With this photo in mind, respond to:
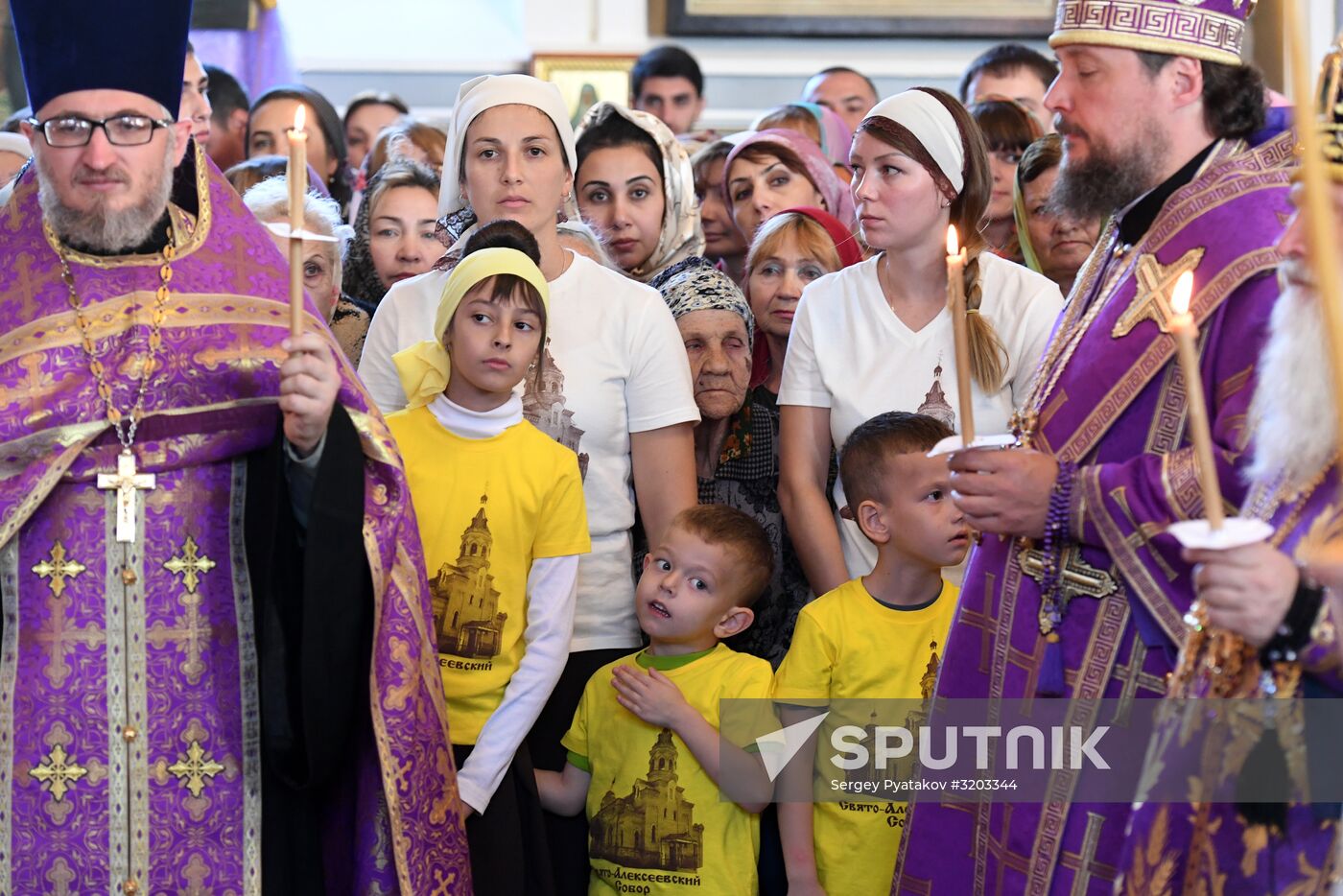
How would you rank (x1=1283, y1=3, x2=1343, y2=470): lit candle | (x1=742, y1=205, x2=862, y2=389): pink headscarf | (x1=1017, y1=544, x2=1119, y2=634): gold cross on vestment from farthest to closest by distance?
(x1=742, y1=205, x2=862, y2=389): pink headscarf < (x1=1017, y1=544, x2=1119, y2=634): gold cross on vestment < (x1=1283, y1=3, x2=1343, y2=470): lit candle

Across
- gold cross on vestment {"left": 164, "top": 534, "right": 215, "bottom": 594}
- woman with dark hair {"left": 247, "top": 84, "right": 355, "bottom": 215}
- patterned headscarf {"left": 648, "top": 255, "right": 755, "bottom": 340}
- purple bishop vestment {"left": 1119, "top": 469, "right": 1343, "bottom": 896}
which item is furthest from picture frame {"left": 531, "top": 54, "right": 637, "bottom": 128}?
purple bishop vestment {"left": 1119, "top": 469, "right": 1343, "bottom": 896}

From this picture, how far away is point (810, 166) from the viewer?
529 cm

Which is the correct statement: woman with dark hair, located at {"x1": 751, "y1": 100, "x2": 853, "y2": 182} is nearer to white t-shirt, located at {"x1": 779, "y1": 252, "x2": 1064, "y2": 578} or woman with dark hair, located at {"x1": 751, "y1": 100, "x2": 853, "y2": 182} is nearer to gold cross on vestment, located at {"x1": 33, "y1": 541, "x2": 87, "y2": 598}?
white t-shirt, located at {"x1": 779, "y1": 252, "x2": 1064, "y2": 578}

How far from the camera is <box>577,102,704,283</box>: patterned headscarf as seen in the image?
4.93 m

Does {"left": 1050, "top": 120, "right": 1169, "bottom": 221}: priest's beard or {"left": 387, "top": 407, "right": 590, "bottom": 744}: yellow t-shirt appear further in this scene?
{"left": 387, "top": 407, "right": 590, "bottom": 744}: yellow t-shirt

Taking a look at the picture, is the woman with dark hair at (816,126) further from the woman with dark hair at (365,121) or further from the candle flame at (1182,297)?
the candle flame at (1182,297)

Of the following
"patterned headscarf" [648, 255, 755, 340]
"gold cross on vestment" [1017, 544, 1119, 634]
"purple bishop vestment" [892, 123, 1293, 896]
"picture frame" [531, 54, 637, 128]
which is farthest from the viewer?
"picture frame" [531, 54, 637, 128]

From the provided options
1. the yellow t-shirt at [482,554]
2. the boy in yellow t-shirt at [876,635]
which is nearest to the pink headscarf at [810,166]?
the boy in yellow t-shirt at [876,635]

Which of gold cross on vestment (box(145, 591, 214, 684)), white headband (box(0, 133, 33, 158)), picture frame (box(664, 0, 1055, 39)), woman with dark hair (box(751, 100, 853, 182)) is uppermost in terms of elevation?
picture frame (box(664, 0, 1055, 39))

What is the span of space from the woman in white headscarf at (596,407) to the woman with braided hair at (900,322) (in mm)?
313

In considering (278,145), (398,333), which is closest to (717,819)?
(398,333)

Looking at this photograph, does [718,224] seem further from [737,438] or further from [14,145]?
[14,145]

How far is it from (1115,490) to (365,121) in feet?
18.9

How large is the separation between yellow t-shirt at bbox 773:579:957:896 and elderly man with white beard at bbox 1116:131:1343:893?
1.05 m
